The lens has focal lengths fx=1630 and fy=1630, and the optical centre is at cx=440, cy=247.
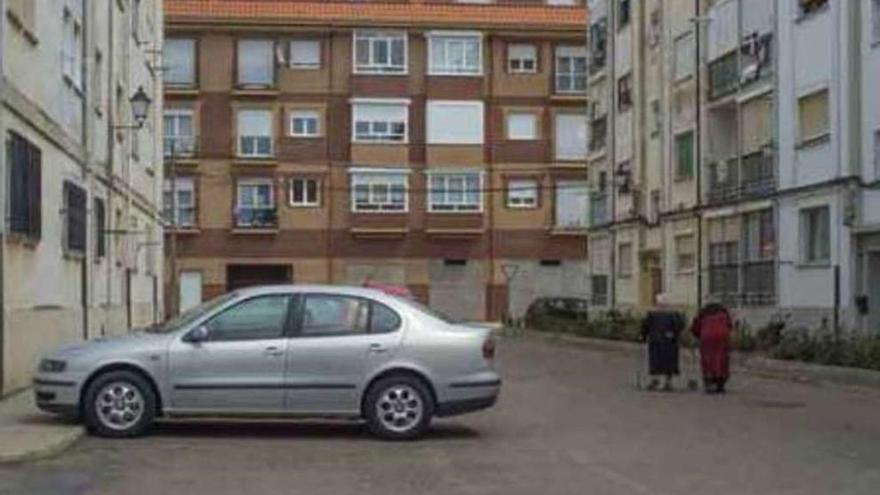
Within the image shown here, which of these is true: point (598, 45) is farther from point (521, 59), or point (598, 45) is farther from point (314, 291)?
point (314, 291)

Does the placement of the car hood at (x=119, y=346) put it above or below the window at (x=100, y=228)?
below

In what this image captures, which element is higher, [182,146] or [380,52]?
[380,52]

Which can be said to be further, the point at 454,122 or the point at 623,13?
the point at 454,122

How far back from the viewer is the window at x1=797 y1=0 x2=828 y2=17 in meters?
33.5

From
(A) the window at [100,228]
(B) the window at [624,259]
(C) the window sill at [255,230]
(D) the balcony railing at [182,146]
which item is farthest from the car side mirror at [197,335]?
(C) the window sill at [255,230]

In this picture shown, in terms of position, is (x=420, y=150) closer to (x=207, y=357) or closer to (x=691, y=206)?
(x=691, y=206)

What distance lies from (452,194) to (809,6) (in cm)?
3449

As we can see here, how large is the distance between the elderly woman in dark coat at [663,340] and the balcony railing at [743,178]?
13.1 meters

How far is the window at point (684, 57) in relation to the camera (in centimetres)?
4303

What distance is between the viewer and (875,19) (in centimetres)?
3128

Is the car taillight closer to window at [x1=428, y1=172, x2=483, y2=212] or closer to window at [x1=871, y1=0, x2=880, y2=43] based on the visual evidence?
window at [x1=871, y1=0, x2=880, y2=43]

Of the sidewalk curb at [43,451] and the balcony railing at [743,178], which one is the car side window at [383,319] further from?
the balcony railing at [743,178]

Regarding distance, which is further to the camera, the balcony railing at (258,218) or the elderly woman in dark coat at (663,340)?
the balcony railing at (258,218)

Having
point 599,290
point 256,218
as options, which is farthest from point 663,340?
point 256,218
